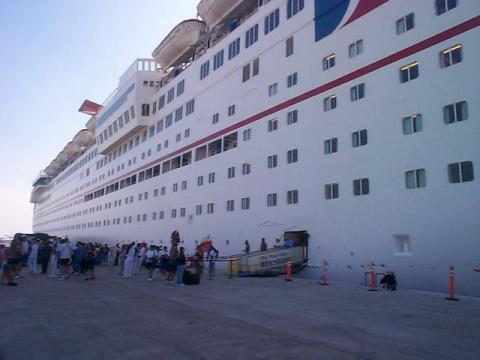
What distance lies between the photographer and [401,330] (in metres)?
7.00

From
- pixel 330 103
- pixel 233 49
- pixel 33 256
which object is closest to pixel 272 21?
pixel 233 49

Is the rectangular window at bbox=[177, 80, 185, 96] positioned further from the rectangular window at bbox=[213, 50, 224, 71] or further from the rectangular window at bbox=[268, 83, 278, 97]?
the rectangular window at bbox=[268, 83, 278, 97]

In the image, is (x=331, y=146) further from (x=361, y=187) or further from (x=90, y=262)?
(x=90, y=262)

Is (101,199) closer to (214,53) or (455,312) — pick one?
(214,53)

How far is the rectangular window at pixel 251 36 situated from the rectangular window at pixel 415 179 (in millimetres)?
15242

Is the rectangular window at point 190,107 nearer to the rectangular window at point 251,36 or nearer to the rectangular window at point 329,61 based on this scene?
the rectangular window at point 251,36

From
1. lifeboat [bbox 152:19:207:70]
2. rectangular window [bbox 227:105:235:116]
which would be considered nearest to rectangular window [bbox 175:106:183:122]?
lifeboat [bbox 152:19:207:70]

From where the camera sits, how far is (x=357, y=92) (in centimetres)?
1839

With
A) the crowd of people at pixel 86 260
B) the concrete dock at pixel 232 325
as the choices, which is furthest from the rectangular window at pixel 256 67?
the concrete dock at pixel 232 325

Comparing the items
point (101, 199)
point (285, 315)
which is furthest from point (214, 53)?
point (101, 199)

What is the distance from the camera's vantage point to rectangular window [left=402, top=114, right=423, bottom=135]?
1556cm

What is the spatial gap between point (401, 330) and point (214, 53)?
90.4 ft

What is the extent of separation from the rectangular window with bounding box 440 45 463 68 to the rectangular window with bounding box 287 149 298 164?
835 cm

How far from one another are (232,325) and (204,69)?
28.1m
